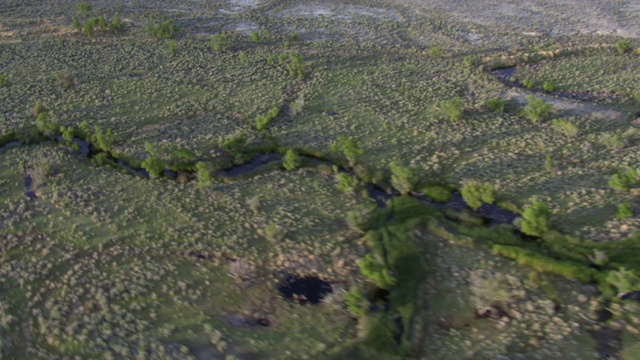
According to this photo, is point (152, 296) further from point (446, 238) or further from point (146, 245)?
point (446, 238)

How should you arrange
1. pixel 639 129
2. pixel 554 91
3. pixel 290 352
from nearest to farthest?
pixel 290 352, pixel 639 129, pixel 554 91

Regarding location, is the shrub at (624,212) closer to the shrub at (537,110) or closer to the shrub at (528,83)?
the shrub at (537,110)

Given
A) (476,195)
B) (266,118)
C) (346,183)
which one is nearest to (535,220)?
(476,195)

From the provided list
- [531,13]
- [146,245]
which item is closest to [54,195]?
[146,245]

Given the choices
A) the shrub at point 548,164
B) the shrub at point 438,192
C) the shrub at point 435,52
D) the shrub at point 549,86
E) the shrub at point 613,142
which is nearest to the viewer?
the shrub at point 438,192

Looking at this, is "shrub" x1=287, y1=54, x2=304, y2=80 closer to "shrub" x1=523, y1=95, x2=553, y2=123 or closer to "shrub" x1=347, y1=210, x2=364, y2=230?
"shrub" x1=523, y1=95, x2=553, y2=123

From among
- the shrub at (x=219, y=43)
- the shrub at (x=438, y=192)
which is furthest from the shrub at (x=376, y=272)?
the shrub at (x=219, y=43)
